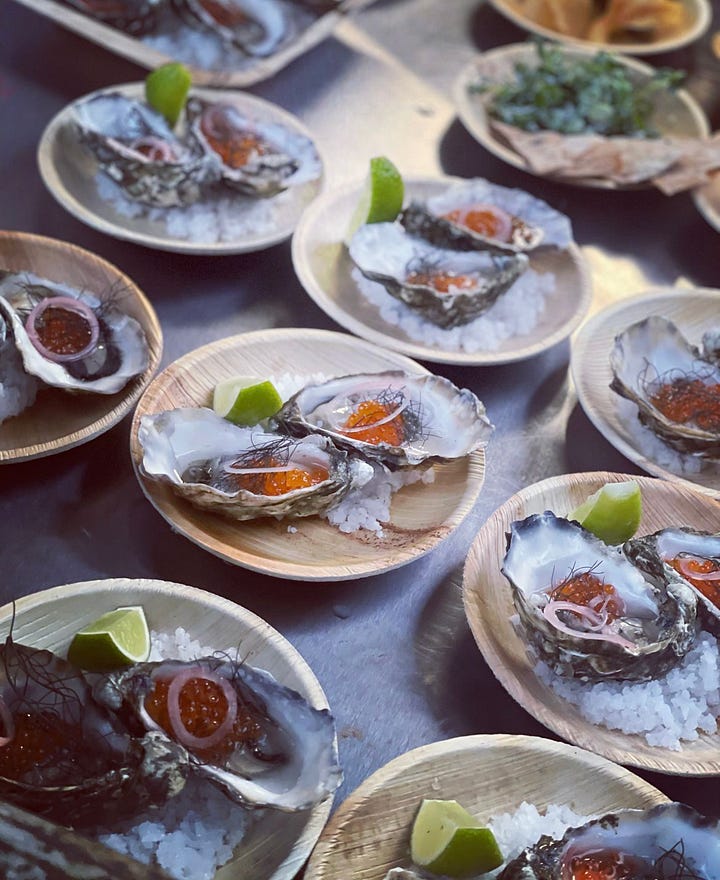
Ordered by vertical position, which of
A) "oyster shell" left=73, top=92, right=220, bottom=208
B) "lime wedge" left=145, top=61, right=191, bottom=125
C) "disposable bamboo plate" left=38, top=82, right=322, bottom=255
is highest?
"lime wedge" left=145, top=61, right=191, bottom=125

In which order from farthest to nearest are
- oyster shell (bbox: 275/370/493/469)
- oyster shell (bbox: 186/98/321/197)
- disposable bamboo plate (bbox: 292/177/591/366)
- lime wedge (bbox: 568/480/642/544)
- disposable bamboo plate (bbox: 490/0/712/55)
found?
disposable bamboo plate (bbox: 490/0/712/55) → oyster shell (bbox: 186/98/321/197) → disposable bamboo plate (bbox: 292/177/591/366) → oyster shell (bbox: 275/370/493/469) → lime wedge (bbox: 568/480/642/544)

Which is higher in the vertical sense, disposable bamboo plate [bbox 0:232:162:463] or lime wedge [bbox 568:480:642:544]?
disposable bamboo plate [bbox 0:232:162:463]

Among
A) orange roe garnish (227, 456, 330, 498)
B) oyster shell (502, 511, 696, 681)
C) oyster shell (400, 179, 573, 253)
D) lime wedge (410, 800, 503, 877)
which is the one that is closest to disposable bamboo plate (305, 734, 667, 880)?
lime wedge (410, 800, 503, 877)

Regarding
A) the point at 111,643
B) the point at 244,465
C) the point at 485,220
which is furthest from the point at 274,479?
the point at 485,220

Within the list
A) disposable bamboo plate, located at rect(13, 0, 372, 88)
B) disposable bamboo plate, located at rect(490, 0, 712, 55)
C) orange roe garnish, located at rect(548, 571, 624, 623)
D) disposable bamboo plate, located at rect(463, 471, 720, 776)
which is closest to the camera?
disposable bamboo plate, located at rect(463, 471, 720, 776)

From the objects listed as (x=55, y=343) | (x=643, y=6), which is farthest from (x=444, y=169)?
(x=55, y=343)

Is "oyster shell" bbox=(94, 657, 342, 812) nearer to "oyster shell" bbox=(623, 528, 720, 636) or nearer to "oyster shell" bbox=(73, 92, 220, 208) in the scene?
"oyster shell" bbox=(623, 528, 720, 636)

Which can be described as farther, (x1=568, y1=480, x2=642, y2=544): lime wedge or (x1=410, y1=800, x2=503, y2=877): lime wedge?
(x1=568, y1=480, x2=642, y2=544): lime wedge

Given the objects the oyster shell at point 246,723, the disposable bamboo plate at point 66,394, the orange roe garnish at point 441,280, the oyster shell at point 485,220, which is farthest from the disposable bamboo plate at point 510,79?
the oyster shell at point 246,723
